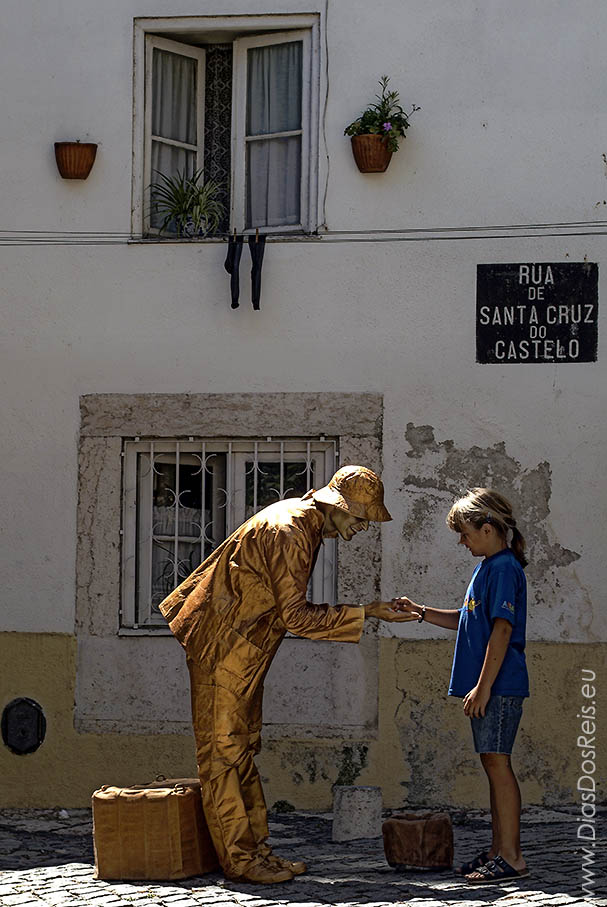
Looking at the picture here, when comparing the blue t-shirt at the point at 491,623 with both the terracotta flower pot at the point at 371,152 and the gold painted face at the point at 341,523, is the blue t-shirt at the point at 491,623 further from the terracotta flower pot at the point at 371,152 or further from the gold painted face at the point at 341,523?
the terracotta flower pot at the point at 371,152

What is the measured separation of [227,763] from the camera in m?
5.96

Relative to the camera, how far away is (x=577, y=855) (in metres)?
6.59

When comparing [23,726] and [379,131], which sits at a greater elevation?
[379,131]

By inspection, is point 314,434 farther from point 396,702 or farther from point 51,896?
point 51,896

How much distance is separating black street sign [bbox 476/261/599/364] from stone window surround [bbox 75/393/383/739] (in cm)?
79

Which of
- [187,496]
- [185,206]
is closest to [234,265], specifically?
[185,206]

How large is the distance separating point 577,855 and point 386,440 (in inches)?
108

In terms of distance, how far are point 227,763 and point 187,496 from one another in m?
2.86

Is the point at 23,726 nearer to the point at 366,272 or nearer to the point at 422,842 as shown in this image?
the point at 422,842

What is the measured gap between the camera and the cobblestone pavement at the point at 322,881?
18.5 feet

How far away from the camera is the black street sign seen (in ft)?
27.0

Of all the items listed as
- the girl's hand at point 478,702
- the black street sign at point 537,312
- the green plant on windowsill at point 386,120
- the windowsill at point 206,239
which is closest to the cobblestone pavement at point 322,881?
the girl's hand at point 478,702

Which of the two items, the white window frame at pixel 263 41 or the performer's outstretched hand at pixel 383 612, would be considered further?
the white window frame at pixel 263 41

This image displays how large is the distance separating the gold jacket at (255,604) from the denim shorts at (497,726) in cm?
63
